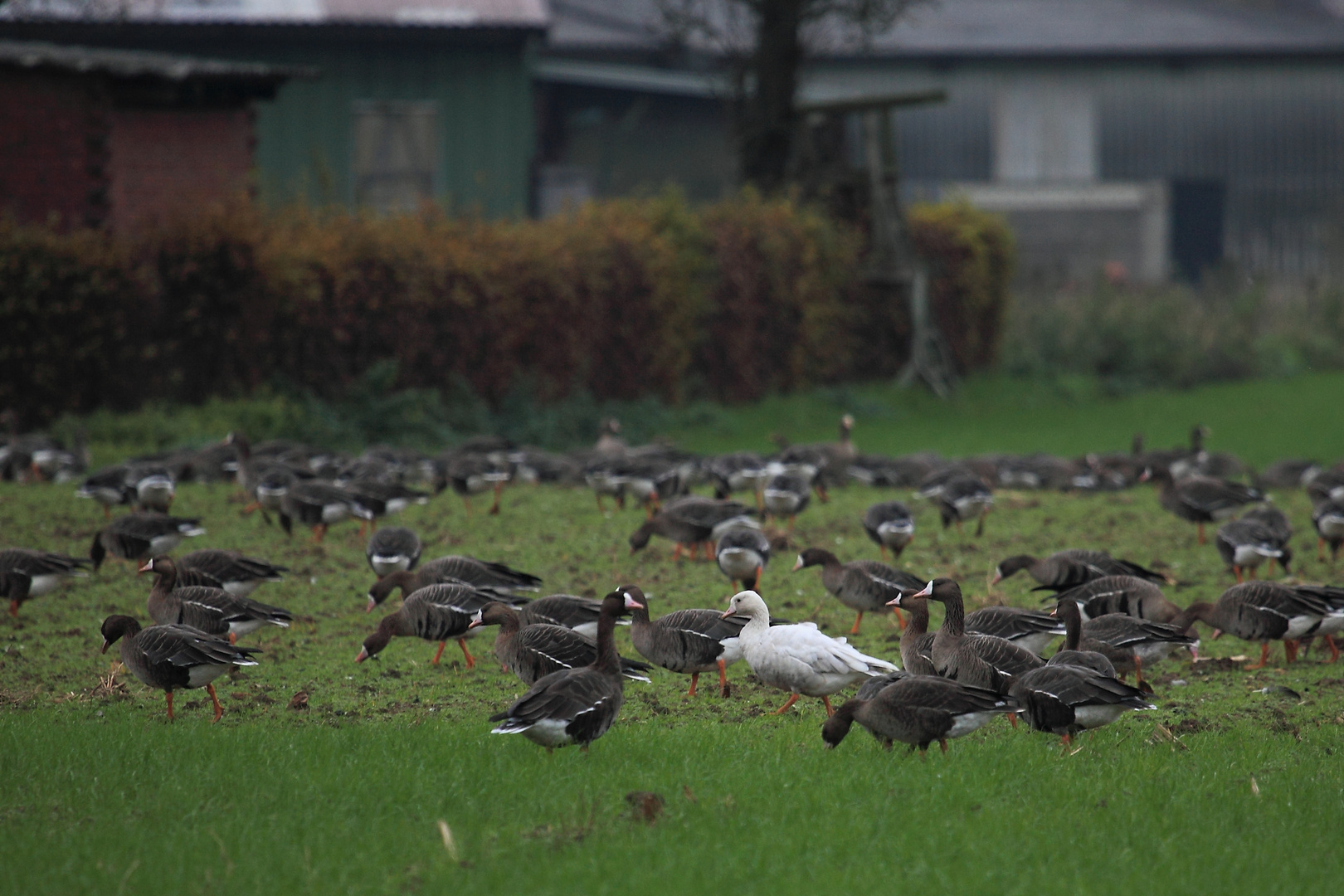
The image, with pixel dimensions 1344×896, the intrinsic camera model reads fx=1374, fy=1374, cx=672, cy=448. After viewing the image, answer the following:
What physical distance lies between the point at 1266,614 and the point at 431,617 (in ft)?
19.9

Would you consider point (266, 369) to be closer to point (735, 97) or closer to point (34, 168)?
point (34, 168)

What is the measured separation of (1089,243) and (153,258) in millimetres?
34552

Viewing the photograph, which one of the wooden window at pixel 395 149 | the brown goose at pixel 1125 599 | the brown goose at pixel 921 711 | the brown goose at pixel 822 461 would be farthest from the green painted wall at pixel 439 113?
the brown goose at pixel 921 711

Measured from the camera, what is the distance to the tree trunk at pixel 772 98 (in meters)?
28.8

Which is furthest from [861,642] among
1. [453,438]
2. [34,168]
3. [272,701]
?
[34,168]

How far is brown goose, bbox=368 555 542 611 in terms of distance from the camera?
1111cm

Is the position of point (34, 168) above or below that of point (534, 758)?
above

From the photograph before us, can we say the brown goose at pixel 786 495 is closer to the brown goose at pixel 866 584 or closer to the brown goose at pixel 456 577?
the brown goose at pixel 866 584

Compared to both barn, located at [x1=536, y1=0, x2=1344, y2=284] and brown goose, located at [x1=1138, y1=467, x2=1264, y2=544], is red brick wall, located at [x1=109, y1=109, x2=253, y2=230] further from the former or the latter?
barn, located at [x1=536, y1=0, x2=1344, y2=284]

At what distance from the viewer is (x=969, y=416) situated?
92.7 feet

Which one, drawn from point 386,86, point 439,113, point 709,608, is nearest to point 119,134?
point 386,86

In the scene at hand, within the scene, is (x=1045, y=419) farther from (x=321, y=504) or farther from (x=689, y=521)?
(x=321, y=504)

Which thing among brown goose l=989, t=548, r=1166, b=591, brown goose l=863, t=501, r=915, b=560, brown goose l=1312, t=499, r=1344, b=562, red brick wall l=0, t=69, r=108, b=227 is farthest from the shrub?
brown goose l=989, t=548, r=1166, b=591

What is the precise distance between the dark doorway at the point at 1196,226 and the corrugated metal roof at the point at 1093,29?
503 cm
